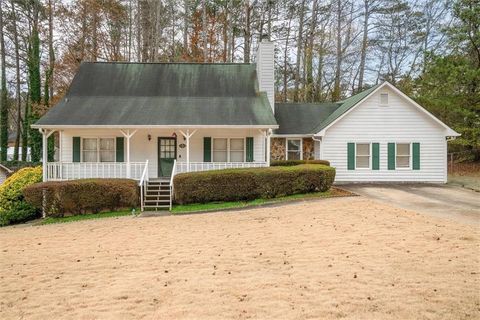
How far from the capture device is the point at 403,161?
18.4 m

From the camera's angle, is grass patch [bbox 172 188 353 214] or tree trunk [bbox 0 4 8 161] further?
tree trunk [bbox 0 4 8 161]

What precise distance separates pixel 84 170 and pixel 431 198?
1414 centimetres

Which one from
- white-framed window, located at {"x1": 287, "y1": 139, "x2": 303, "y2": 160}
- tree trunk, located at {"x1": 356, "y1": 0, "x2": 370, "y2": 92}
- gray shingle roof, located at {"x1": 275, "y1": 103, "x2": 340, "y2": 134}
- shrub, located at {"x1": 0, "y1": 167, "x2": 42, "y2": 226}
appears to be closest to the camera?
shrub, located at {"x1": 0, "y1": 167, "x2": 42, "y2": 226}

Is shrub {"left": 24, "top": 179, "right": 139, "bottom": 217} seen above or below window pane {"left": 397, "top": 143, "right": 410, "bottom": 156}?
below

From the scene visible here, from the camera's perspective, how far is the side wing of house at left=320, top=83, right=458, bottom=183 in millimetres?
18234

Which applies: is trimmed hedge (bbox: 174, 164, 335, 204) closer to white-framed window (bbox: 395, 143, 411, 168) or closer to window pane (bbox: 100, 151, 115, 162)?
window pane (bbox: 100, 151, 115, 162)

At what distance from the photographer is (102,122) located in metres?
15.7

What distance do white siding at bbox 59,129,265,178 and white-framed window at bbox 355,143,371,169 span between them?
5.03m

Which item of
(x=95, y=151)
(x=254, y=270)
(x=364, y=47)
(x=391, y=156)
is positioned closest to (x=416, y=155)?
(x=391, y=156)

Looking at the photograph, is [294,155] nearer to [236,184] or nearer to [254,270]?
[236,184]

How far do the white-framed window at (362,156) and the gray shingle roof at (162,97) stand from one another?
5.17m

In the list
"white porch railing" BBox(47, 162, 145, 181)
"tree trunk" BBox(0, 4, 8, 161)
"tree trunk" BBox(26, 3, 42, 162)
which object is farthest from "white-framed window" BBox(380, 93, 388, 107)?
"tree trunk" BBox(0, 4, 8, 161)

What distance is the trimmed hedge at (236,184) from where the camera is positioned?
13859 millimetres

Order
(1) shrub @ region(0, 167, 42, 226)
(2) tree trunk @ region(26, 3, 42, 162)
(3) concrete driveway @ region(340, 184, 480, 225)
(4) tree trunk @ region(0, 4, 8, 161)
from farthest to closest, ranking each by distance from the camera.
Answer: (4) tree trunk @ region(0, 4, 8, 161), (2) tree trunk @ region(26, 3, 42, 162), (1) shrub @ region(0, 167, 42, 226), (3) concrete driveway @ region(340, 184, 480, 225)
